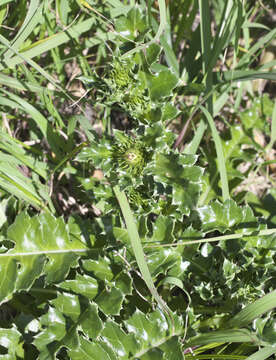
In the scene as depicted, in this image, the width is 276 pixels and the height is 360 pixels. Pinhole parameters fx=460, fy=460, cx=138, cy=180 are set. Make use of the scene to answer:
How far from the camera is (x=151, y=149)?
205 centimetres

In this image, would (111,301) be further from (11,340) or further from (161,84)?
(161,84)

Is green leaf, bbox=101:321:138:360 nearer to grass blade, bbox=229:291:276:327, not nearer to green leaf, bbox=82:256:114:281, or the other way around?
green leaf, bbox=82:256:114:281

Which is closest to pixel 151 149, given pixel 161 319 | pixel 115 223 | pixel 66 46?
pixel 115 223

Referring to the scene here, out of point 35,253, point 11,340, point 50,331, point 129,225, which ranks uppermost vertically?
point 129,225

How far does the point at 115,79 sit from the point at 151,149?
1.15ft

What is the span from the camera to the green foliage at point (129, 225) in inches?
78.4

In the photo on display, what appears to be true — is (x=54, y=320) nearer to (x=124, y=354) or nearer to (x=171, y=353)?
(x=124, y=354)

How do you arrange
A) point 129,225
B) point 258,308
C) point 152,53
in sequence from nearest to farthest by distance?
point 258,308
point 129,225
point 152,53

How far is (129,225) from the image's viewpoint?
6.45ft

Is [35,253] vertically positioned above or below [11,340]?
above

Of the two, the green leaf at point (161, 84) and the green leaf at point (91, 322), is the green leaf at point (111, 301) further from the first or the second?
the green leaf at point (161, 84)

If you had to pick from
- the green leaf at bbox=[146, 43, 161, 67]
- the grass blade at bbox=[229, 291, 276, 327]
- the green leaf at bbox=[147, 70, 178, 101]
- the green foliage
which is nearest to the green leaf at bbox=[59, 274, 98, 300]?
the green foliage

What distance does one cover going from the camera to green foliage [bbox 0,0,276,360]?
1.99 m

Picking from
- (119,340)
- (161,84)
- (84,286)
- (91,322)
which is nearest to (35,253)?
(84,286)
